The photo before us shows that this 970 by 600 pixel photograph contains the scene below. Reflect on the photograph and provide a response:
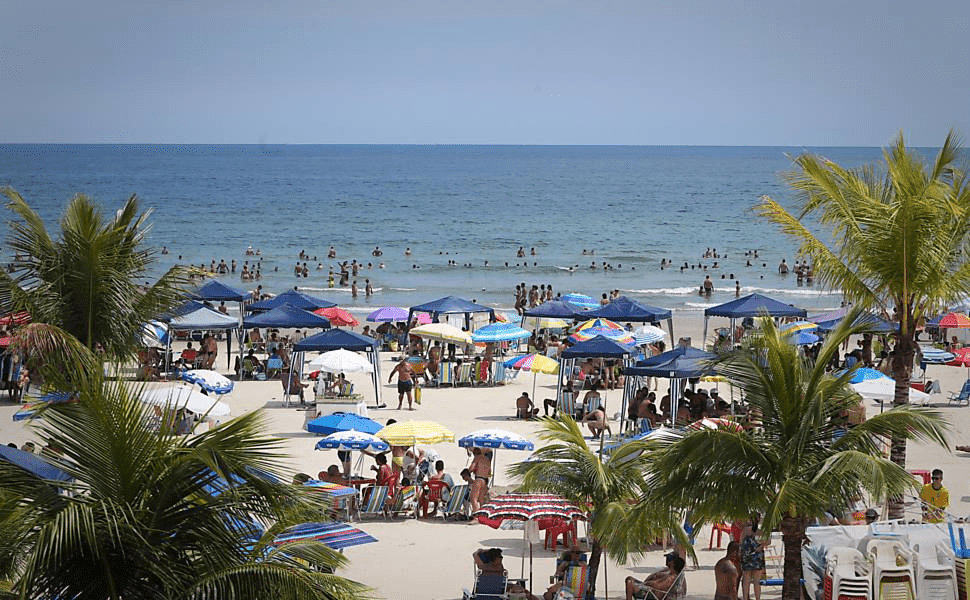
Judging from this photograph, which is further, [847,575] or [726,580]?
[726,580]

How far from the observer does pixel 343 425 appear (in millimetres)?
15008

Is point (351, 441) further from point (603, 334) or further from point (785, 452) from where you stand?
point (603, 334)

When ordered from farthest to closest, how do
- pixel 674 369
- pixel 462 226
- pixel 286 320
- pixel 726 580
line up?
pixel 462 226
pixel 286 320
pixel 674 369
pixel 726 580

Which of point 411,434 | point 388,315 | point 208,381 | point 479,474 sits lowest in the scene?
point 479,474

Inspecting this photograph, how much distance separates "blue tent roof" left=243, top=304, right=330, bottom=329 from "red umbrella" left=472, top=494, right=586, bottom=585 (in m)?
13.5

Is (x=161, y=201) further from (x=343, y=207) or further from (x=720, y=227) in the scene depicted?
(x=720, y=227)

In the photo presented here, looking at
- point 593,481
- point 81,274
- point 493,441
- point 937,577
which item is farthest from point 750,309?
point 81,274

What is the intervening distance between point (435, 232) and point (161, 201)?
40723mm

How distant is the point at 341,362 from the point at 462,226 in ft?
226

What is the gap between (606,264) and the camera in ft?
191

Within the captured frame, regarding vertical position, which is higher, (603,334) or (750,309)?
(750,309)

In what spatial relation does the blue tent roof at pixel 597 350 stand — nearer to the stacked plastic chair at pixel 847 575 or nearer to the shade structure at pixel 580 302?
the shade structure at pixel 580 302

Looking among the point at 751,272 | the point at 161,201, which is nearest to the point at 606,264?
the point at 751,272

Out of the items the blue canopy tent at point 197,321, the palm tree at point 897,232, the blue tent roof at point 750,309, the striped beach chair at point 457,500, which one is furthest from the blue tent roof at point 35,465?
the blue tent roof at point 750,309
